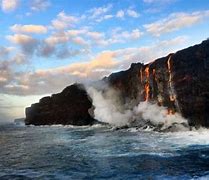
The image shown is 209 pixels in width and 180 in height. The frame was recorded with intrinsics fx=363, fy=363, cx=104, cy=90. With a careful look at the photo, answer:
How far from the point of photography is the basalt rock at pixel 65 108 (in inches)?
4368

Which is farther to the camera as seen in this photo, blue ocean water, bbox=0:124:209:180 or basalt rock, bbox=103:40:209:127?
basalt rock, bbox=103:40:209:127

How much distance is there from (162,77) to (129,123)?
15253mm

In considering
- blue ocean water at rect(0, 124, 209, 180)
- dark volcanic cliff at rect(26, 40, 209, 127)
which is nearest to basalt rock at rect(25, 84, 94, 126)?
dark volcanic cliff at rect(26, 40, 209, 127)

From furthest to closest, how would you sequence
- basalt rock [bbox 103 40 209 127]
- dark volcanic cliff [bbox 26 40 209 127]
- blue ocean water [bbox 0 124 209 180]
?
dark volcanic cliff [bbox 26 40 209 127] → basalt rock [bbox 103 40 209 127] → blue ocean water [bbox 0 124 209 180]

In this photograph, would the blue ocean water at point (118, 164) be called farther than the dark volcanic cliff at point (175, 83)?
No

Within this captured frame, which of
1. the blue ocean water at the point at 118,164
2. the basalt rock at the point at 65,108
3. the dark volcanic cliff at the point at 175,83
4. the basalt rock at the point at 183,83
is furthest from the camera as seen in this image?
the basalt rock at the point at 65,108

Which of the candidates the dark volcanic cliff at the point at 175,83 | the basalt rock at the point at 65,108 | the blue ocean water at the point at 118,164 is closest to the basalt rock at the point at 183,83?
the dark volcanic cliff at the point at 175,83

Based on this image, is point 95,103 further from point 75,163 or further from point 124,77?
point 75,163

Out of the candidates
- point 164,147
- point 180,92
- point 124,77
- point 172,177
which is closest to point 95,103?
point 124,77

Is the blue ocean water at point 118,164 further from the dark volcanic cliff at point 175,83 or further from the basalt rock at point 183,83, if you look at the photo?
the dark volcanic cliff at point 175,83

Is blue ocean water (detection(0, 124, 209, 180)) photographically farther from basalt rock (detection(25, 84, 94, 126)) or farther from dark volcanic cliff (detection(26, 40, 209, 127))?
basalt rock (detection(25, 84, 94, 126))

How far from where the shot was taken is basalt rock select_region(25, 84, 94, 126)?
111m

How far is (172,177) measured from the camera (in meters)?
22.4

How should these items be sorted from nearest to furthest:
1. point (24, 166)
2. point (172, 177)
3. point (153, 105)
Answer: point (172, 177) < point (24, 166) < point (153, 105)
